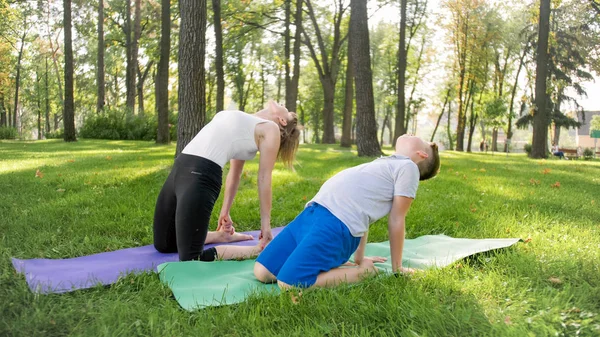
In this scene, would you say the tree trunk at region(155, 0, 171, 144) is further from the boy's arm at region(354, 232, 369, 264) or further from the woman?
the boy's arm at region(354, 232, 369, 264)

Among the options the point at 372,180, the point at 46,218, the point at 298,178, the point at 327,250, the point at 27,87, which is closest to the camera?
the point at 327,250

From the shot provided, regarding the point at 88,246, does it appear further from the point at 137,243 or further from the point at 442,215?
the point at 442,215

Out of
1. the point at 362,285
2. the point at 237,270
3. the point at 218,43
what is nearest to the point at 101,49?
the point at 218,43

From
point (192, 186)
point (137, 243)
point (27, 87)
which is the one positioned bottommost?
point (137, 243)

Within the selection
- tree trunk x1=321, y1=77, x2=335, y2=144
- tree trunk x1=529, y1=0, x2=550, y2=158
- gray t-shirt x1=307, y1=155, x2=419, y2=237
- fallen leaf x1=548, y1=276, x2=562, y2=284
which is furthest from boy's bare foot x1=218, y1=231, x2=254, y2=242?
tree trunk x1=321, y1=77, x2=335, y2=144

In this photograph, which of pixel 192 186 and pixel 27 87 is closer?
pixel 192 186

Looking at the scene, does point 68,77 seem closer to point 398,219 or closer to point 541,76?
point 541,76

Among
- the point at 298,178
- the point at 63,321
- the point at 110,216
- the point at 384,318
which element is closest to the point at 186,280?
the point at 63,321

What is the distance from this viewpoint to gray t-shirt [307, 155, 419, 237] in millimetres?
3146

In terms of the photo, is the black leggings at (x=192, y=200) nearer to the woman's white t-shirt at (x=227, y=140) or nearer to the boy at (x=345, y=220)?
the woman's white t-shirt at (x=227, y=140)

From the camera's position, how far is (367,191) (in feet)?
10.6

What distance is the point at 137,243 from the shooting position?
4691 millimetres

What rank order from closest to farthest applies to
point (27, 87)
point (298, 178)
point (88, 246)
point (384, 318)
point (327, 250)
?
point (384, 318), point (327, 250), point (88, 246), point (298, 178), point (27, 87)

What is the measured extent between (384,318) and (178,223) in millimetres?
1942
